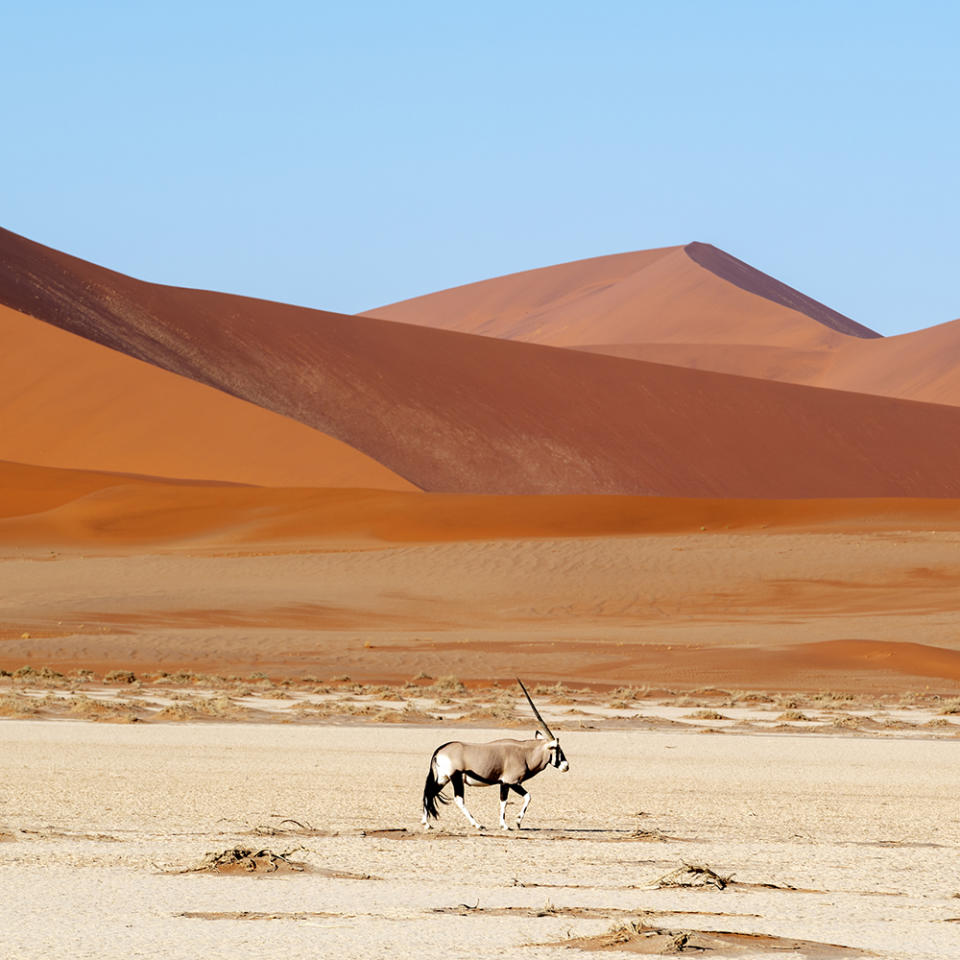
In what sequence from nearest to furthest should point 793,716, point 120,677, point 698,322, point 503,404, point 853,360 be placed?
point 793,716 → point 120,677 → point 503,404 → point 853,360 → point 698,322

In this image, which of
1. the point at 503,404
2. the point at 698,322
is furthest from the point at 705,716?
the point at 698,322

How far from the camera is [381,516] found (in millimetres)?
43875

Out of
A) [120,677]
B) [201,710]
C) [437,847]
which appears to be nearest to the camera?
[437,847]

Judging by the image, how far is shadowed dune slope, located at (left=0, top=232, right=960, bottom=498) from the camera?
6525 centimetres

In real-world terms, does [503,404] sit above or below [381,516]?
above

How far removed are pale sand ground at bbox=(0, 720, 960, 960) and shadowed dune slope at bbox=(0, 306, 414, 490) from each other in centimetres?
3927

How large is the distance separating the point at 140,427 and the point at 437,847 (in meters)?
50.4

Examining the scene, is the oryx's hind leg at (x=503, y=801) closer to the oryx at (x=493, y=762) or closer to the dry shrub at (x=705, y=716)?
the oryx at (x=493, y=762)

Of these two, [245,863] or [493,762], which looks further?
[493,762]

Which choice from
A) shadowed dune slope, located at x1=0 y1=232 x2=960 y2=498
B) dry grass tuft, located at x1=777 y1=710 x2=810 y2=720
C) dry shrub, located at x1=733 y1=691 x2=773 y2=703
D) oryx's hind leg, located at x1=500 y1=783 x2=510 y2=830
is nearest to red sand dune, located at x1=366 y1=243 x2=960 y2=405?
shadowed dune slope, located at x1=0 y1=232 x2=960 y2=498

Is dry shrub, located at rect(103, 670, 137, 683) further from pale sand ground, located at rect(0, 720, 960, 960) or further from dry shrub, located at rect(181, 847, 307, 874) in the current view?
dry shrub, located at rect(181, 847, 307, 874)

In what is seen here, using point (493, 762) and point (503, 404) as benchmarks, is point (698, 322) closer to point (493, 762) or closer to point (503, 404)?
point (503, 404)

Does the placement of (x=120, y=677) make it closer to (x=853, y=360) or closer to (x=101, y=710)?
(x=101, y=710)

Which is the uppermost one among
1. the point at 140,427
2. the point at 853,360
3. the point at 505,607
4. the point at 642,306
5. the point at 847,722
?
the point at 642,306
